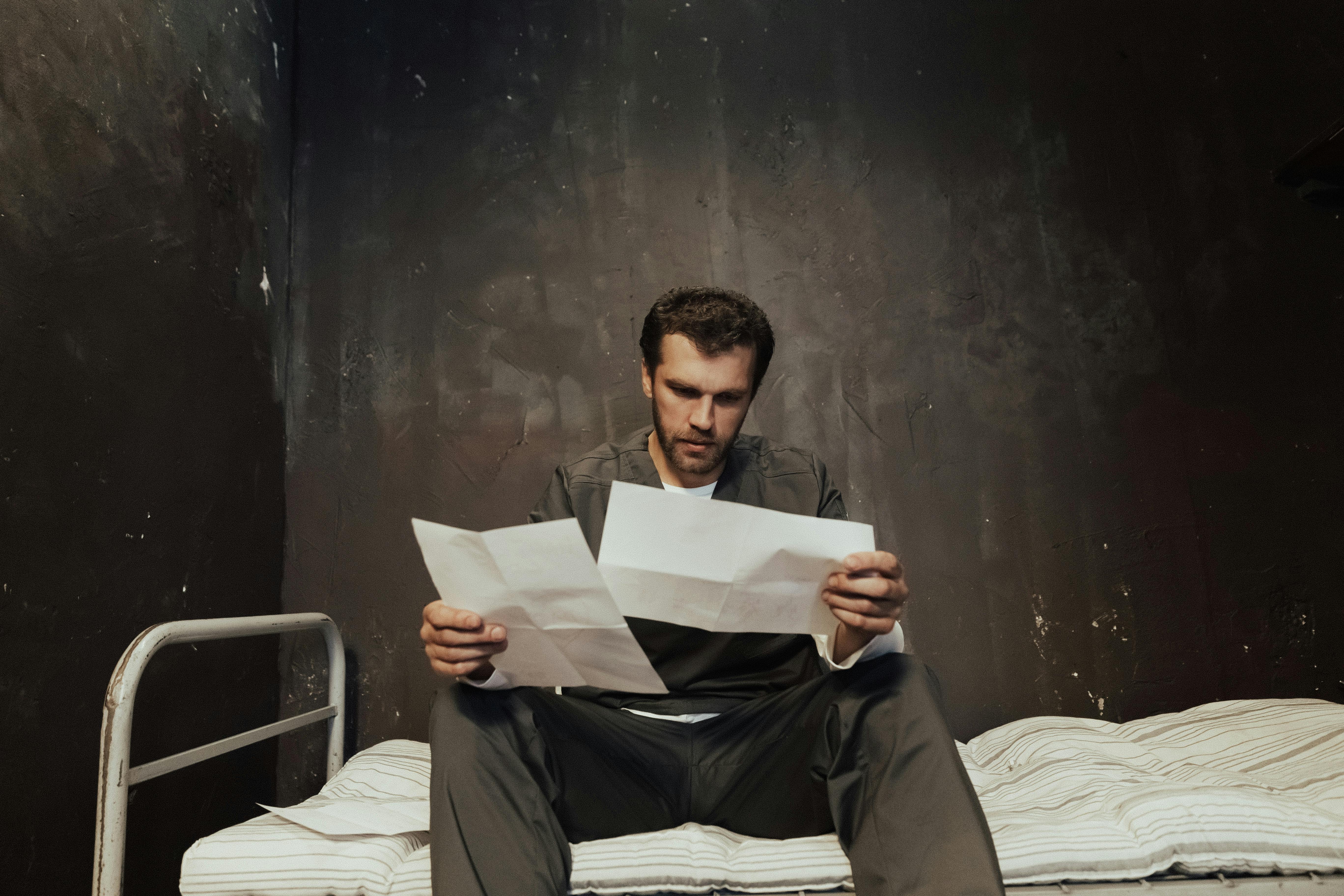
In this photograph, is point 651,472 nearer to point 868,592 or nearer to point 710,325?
point 710,325

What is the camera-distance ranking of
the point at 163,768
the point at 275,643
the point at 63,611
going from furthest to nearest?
A: the point at 275,643
the point at 63,611
the point at 163,768

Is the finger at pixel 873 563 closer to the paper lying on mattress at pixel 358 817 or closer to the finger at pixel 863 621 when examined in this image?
the finger at pixel 863 621

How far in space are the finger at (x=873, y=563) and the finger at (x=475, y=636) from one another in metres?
0.41

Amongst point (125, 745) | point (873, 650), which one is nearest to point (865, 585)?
point (873, 650)

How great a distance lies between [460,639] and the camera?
3.00 ft

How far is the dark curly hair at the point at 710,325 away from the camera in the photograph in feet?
4.50

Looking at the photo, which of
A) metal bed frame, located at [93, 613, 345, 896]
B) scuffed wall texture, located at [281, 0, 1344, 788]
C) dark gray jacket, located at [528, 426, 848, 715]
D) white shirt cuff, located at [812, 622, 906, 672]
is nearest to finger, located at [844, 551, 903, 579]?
white shirt cuff, located at [812, 622, 906, 672]

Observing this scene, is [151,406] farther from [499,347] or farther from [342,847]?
[342,847]

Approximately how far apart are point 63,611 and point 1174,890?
166 centimetres

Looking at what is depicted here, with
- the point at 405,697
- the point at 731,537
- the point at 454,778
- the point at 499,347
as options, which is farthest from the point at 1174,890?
the point at 499,347

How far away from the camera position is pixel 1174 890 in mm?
1014

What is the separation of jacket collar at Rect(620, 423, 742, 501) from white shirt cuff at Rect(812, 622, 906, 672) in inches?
16.4

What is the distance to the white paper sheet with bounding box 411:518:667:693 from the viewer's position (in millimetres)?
836

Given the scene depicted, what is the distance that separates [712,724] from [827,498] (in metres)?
0.49
